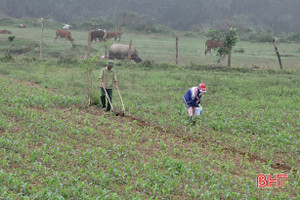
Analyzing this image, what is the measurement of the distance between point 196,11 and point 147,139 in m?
55.5

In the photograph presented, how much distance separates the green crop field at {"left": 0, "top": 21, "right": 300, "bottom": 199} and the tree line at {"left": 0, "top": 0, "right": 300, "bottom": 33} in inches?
1751

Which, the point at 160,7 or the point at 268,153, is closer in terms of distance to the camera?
the point at 268,153

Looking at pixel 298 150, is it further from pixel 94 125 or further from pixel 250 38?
pixel 250 38

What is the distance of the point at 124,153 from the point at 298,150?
446cm

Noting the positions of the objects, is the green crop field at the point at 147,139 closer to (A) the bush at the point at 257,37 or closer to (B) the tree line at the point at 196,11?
(A) the bush at the point at 257,37

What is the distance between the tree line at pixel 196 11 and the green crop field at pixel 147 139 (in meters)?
44.5

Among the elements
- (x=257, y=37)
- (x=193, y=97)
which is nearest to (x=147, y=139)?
(x=193, y=97)

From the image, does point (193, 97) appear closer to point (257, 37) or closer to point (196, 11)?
point (257, 37)

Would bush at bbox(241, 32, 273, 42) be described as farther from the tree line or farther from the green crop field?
the green crop field

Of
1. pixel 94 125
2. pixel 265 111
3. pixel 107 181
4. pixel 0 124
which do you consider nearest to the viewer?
pixel 107 181

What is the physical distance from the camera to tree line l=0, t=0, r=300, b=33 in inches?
2399

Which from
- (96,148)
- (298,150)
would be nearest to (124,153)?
(96,148)

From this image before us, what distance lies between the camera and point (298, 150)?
9789 millimetres

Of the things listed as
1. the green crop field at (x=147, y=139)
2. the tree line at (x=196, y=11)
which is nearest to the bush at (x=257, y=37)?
the tree line at (x=196, y=11)
